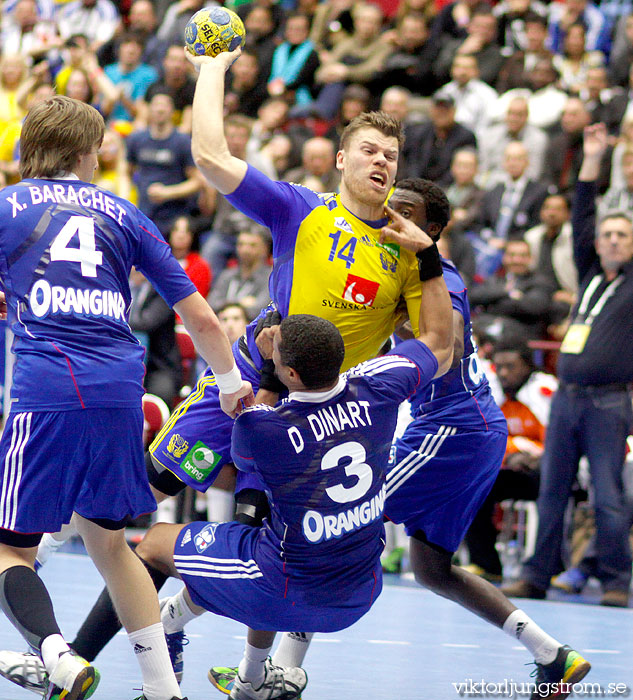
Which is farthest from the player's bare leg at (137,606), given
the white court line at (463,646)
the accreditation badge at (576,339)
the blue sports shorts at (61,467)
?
the accreditation badge at (576,339)

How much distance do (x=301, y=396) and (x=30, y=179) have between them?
1.18m

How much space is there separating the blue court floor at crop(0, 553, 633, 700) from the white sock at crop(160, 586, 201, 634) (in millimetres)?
313

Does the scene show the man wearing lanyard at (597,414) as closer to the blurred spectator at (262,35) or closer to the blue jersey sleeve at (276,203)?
the blue jersey sleeve at (276,203)

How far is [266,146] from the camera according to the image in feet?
41.1

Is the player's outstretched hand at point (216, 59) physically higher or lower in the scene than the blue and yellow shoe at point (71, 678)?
higher

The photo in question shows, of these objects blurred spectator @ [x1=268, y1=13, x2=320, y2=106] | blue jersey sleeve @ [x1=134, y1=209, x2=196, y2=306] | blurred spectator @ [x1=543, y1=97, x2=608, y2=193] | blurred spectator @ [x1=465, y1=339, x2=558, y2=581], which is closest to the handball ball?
blue jersey sleeve @ [x1=134, y1=209, x2=196, y2=306]

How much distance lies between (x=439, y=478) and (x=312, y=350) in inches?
56.9

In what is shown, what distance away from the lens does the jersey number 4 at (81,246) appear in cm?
392

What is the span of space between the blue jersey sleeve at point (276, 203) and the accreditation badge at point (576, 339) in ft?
12.3

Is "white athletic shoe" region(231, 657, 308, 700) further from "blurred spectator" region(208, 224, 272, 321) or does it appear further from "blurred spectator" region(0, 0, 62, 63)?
"blurred spectator" region(0, 0, 62, 63)

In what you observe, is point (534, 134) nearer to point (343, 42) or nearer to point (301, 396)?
point (343, 42)

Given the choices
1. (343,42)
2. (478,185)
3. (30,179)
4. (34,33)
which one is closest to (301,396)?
(30,179)

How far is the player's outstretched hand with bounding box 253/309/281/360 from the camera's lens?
169 inches

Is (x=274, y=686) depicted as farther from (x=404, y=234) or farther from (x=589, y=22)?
(x=589, y=22)
